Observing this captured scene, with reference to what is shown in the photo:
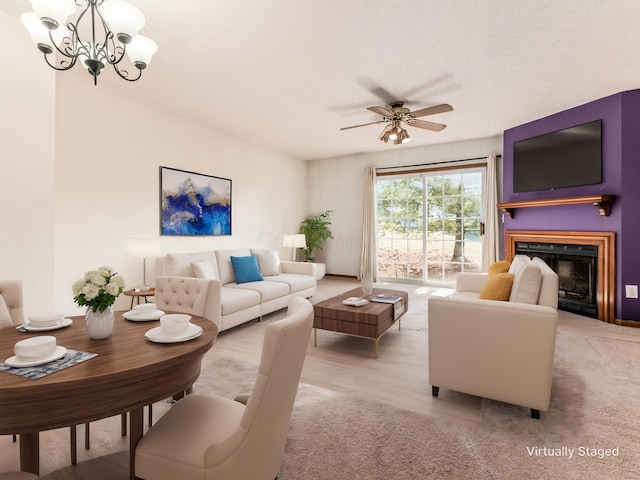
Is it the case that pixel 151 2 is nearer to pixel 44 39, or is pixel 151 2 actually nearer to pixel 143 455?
pixel 44 39

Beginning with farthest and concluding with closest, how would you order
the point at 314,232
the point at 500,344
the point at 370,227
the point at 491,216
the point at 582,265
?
the point at 314,232, the point at 370,227, the point at 491,216, the point at 582,265, the point at 500,344

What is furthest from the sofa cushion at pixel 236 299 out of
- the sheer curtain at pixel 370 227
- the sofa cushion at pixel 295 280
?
the sheer curtain at pixel 370 227

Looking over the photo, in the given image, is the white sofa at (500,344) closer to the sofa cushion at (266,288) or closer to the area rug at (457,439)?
the area rug at (457,439)

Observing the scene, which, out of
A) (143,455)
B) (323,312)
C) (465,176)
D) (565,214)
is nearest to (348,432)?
(143,455)

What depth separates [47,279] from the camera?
9.16ft

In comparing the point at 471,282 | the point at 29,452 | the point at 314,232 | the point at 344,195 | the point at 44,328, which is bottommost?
the point at 29,452

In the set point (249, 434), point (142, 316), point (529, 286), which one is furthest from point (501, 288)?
point (142, 316)

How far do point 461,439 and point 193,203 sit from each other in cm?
Answer: 427

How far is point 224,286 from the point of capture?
439 cm

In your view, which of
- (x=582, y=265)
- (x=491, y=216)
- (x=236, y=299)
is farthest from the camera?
(x=491, y=216)

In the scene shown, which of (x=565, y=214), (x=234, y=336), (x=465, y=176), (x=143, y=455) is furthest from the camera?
(x=465, y=176)

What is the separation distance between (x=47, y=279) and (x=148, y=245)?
3.26ft

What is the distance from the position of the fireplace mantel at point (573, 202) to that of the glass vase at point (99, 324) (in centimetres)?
495

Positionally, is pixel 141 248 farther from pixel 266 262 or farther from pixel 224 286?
pixel 266 262
